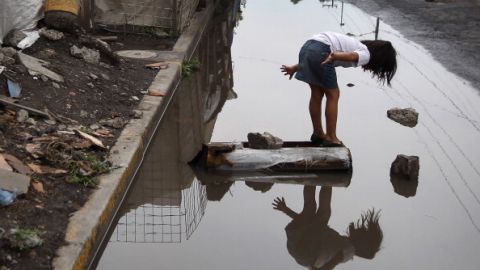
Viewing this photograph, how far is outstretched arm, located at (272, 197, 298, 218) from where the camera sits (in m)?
5.74

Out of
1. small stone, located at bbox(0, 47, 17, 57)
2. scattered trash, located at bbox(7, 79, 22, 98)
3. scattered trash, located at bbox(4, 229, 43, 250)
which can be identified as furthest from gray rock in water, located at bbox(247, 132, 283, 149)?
small stone, located at bbox(0, 47, 17, 57)

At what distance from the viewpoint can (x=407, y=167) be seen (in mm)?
6312

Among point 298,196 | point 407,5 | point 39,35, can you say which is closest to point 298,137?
point 298,196

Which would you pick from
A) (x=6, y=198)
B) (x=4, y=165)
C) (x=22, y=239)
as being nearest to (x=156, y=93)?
(x=4, y=165)

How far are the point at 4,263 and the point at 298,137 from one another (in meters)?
4.23

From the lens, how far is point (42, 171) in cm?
525

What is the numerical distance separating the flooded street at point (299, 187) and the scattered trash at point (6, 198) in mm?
803

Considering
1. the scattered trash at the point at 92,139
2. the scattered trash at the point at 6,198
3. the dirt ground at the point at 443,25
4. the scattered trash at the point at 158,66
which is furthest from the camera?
the dirt ground at the point at 443,25

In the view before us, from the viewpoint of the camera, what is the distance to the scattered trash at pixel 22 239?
4.06 m

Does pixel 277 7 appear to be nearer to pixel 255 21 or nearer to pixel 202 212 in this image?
pixel 255 21

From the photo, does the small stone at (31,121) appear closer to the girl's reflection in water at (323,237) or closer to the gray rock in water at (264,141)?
the gray rock in water at (264,141)

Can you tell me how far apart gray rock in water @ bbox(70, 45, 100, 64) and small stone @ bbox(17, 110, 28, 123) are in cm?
251

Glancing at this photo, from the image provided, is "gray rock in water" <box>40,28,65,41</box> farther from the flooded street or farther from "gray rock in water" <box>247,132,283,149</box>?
"gray rock in water" <box>247,132,283,149</box>

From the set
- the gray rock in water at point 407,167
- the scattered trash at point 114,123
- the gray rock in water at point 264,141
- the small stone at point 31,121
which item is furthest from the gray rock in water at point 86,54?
the gray rock in water at point 407,167
